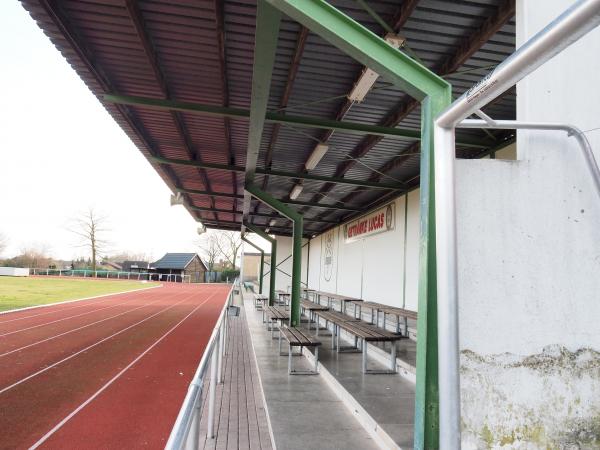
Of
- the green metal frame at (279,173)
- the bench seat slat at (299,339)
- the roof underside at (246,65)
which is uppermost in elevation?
the roof underside at (246,65)

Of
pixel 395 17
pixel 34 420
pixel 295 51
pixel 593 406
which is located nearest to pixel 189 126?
pixel 295 51

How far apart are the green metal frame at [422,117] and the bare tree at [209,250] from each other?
2460 inches

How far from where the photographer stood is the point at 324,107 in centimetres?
676

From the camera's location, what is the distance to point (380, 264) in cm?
1292

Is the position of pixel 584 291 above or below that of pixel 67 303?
above

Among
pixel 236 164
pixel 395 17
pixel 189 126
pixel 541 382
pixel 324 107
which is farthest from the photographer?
pixel 236 164

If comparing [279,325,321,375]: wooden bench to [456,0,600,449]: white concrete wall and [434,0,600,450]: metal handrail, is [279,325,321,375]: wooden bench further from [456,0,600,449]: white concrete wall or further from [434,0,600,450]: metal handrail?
[434,0,600,450]: metal handrail

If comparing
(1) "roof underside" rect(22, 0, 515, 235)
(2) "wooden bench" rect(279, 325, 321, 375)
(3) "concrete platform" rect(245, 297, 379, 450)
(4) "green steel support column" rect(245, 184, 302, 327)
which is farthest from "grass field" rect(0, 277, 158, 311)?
(3) "concrete platform" rect(245, 297, 379, 450)

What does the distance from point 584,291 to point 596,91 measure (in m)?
1.16

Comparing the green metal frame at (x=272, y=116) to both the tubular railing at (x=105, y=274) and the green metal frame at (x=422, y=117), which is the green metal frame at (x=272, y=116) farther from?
the tubular railing at (x=105, y=274)

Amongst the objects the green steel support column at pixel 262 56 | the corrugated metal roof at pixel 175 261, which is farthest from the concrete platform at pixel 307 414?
the corrugated metal roof at pixel 175 261

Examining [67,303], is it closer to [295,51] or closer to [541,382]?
[295,51]

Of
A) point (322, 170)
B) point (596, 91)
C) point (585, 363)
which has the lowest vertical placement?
point (585, 363)

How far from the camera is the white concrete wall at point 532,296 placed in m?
2.21
